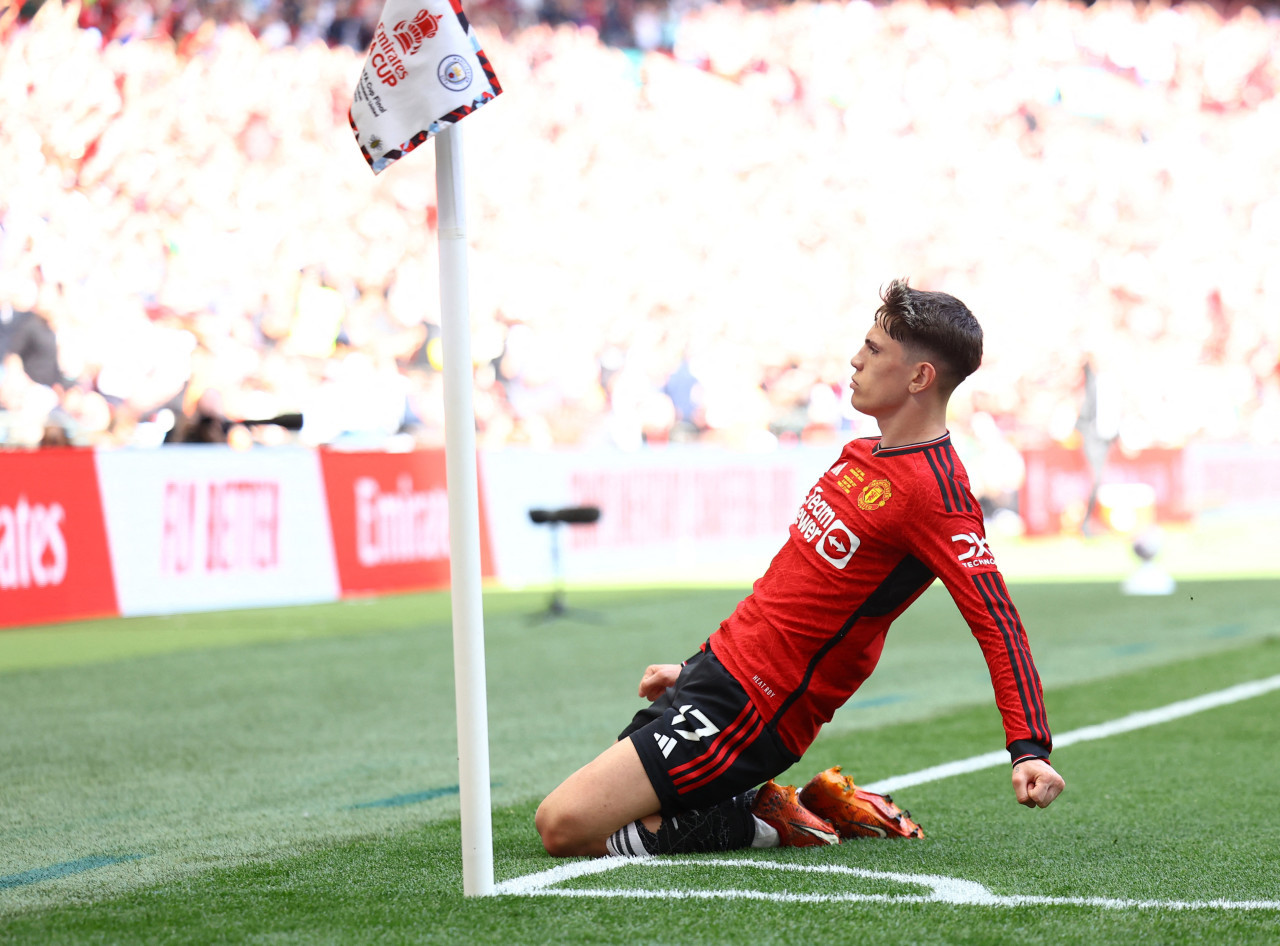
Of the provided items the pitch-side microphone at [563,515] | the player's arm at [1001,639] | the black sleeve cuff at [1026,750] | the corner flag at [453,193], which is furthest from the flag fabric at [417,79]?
the pitch-side microphone at [563,515]

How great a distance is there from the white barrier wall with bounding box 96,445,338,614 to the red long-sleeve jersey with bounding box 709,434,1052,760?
8917 millimetres

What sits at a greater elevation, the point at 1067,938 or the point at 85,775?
the point at 1067,938

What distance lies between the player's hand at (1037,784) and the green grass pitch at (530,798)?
27cm

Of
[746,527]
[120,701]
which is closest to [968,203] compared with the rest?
[746,527]

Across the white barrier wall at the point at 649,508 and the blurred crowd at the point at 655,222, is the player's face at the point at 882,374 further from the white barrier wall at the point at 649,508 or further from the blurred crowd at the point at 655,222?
A: the white barrier wall at the point at 649,508

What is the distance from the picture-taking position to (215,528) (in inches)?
512

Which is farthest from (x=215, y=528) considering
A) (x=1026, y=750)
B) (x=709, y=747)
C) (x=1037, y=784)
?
(x=1037, y=784)

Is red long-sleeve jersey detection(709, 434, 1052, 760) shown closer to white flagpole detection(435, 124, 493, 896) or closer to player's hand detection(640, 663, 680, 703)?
player's hand detection(640, 663, 680, 703)

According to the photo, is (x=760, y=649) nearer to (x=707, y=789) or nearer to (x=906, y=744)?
(x=707, y=789)

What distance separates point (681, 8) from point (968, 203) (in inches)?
267

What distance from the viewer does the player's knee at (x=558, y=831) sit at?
4.20m

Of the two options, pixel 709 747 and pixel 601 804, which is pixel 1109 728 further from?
pixel 601 804

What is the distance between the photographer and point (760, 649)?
4203 millimetres

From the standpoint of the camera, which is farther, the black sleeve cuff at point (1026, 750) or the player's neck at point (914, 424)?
the player's neck at point (914, 424)
